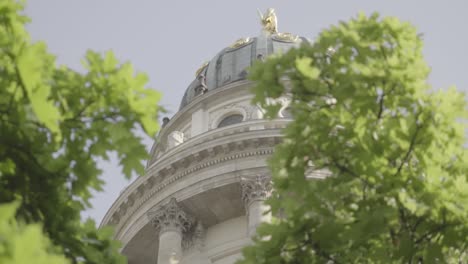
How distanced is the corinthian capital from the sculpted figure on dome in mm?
18815

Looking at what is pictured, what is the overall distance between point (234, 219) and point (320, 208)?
2390 cm

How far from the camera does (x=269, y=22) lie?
163 ft

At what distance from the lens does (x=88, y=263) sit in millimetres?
9164

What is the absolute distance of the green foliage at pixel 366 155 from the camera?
31.6 ft

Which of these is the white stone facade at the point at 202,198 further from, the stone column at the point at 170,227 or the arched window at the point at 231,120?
the arched window at the point at 231,120

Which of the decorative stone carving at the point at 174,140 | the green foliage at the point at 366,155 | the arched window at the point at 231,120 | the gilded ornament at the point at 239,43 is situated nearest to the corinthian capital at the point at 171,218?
the decorative stone carving at the point at 174,140

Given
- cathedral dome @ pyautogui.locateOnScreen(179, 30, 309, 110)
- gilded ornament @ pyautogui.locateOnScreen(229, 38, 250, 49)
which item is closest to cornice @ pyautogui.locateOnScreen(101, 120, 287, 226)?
cathedral dome @ pyautogui.locateOnScreen(179, 30, 309, 110)

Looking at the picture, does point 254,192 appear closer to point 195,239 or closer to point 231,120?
point 195,239

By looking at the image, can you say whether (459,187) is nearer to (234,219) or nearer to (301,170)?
(301,170)

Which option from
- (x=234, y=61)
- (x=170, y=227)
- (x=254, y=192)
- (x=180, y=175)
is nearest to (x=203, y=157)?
(x=180, y=175)

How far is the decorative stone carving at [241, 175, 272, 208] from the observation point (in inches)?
1230

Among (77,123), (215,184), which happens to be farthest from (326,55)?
(215,184)

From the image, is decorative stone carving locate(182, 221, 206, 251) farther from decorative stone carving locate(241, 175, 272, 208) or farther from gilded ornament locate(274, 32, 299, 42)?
gilded ornament locate(274, 32, 299, 42)

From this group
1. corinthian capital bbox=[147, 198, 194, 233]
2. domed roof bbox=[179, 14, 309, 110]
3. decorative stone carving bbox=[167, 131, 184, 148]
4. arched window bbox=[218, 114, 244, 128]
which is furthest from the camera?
domed roof bbox=[179, 14, 309, 110]
